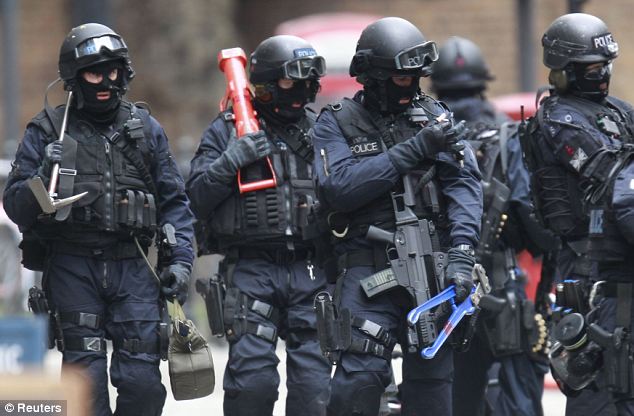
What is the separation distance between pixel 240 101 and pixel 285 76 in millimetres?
352

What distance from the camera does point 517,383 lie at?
9.42 metres

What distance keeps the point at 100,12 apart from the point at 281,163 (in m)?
3.22

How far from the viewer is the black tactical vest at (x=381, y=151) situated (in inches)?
313

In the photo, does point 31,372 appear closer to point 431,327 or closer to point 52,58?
point 431,327

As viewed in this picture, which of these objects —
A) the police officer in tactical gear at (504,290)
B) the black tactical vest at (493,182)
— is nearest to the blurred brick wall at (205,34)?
the black tactical vest at (493,182)

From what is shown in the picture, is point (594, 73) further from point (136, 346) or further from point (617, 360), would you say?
point (136, 346)

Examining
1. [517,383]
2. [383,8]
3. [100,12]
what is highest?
[383,8]

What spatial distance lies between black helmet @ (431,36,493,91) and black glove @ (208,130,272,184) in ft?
6.30

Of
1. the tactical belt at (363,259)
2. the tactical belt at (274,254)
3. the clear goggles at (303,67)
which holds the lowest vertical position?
the tactical belt at (363,259)

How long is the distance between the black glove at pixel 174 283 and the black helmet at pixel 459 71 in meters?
2.64

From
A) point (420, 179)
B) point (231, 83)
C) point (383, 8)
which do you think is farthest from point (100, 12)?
point (383, 8)

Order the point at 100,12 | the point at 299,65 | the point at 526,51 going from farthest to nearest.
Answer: the point at 526,51 < the point at 100,12 < the point at 299,65

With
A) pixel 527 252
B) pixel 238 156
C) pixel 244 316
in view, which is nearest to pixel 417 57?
pixel 238 156

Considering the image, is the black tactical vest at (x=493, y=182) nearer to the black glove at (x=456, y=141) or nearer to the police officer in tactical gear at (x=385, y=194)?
the police officer in tactical gear at (x=385, y=194)
